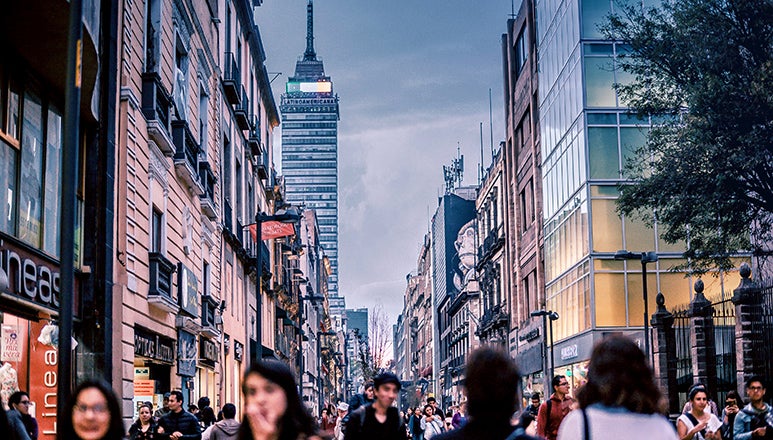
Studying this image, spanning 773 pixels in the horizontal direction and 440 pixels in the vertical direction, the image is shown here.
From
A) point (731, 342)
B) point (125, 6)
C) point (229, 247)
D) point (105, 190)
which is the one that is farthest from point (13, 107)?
point (229, 247)

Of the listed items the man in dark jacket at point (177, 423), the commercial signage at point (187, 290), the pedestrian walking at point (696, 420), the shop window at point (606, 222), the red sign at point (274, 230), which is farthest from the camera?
the shop window at point (606, 222)

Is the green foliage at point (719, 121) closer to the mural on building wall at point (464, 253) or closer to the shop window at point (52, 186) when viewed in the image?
the shop window at point (52, 186)

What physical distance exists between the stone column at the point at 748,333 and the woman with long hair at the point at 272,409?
2112 centimetres

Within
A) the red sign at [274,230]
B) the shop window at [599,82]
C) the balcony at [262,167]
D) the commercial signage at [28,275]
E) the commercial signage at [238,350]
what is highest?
the shop window at [599,82]

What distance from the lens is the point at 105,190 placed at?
57.6ft

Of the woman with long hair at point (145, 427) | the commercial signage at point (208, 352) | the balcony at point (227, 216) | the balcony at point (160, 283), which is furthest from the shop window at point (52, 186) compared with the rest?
the balcony at point (227, 216)

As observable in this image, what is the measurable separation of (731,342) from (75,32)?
20233 millimetres

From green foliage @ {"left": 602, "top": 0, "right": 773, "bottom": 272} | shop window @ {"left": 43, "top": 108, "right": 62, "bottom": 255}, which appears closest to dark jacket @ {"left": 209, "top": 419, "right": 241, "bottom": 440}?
shop window @ {"left": 43, "top": 108, "right": 62, "bottom": 255}

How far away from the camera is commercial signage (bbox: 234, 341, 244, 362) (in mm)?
37844

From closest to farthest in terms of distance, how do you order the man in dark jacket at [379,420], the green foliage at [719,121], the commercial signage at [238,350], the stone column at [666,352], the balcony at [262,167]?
the man in dark jacket at [379,420], the green foliage at [719,121], the stone column at [666,352], the commercial signage at [238,350], the balcony at [262,167]

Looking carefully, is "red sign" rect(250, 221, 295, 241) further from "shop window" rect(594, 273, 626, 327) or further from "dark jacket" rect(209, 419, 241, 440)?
"dark jacket" rect(209, 419, 241, 440)

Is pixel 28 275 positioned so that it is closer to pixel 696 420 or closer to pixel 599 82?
pixel 696 420

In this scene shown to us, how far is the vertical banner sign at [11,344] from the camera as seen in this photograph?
14234mm

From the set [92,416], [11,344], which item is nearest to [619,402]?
[92,416]
